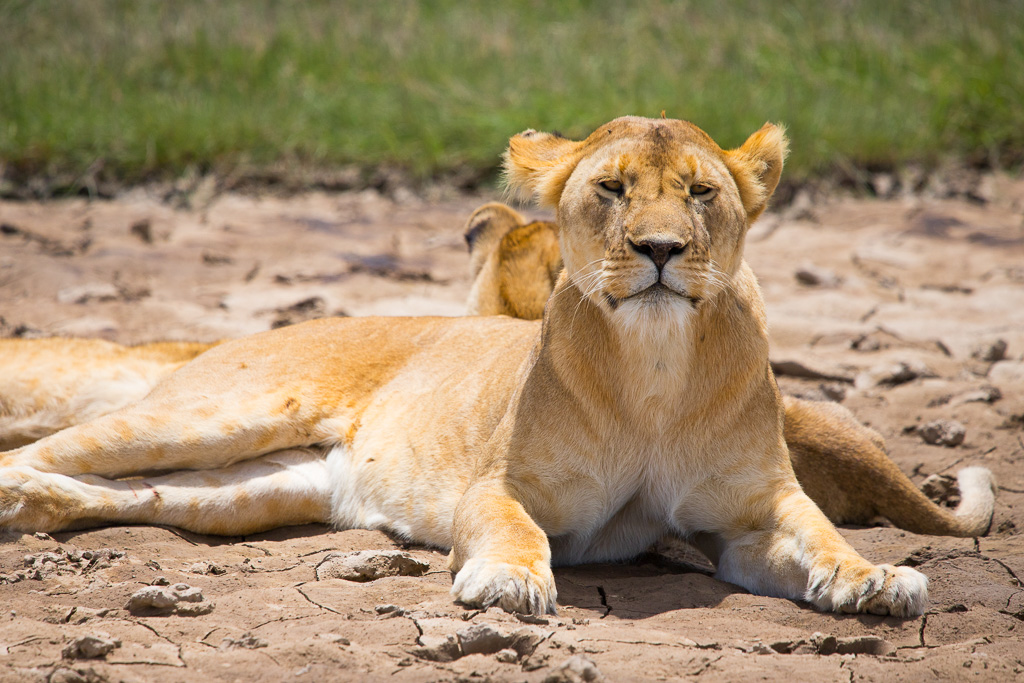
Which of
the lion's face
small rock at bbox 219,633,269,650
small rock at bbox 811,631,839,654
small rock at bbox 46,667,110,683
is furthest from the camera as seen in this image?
the lion's face

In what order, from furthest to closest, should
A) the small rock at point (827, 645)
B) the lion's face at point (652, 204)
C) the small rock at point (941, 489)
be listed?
1. the small rock at point (941, 489)
2. the lion's face at point (652, 204)
3. the small rock at point (827, 645)

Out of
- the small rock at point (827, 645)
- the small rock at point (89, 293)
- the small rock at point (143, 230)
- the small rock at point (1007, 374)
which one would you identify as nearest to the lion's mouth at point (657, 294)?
the small rock at point (827, 645)

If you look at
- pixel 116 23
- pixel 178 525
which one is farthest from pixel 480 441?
pixel 116 23

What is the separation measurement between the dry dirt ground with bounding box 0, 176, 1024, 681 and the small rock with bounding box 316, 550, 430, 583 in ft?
0.24

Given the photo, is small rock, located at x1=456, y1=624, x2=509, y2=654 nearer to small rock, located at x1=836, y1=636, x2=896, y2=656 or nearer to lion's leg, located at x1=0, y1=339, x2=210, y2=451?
small rock, located at x1=836, y1=636, x2=896, y2=656

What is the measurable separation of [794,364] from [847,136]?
10.5ft

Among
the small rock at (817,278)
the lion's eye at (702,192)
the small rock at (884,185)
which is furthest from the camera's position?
the small rock at (884,185)

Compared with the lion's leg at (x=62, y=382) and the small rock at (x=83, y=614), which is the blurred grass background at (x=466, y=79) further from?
the small rock at (x=83, y=614)

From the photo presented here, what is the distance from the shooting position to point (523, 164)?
3.44 meters

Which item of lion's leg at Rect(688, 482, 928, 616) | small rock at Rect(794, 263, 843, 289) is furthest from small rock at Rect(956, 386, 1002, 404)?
lion's leg at Rect(688, 482, 928, 616)

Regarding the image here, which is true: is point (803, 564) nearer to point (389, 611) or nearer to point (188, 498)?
point (389, 611)

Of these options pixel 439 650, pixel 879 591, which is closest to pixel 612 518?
pixel 879 591

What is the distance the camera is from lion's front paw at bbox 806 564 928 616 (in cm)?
274

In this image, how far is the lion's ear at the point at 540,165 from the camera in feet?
11.0
